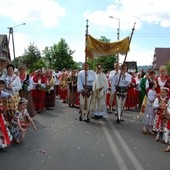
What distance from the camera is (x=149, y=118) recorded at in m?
11.6

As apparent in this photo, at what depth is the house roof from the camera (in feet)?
333

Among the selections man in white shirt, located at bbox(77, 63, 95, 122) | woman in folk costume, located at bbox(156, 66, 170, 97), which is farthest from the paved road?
woman in folk costume, located at bbox(156, 66, 170, 97)

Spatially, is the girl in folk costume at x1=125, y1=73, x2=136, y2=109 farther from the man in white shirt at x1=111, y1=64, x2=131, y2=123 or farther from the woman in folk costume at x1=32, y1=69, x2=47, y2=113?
the man in white shirt at x1=111, y1=64, x2=131, y2=123

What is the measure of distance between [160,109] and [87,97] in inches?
146

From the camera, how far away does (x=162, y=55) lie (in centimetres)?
10338

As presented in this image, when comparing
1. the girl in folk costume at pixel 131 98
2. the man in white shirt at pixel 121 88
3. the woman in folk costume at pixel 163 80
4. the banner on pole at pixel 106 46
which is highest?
Answer: the banner on pole at pixel 106 46

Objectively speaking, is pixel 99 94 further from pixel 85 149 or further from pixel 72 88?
pixel 85 149

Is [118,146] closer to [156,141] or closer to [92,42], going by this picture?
[156,141]

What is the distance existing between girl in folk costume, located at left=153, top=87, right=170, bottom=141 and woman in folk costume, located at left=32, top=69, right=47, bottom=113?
6380 mm

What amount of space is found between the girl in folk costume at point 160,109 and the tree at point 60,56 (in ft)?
276

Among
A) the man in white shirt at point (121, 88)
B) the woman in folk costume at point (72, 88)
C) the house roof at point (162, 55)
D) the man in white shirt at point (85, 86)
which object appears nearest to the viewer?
the man in white shirt at point (85, 86)

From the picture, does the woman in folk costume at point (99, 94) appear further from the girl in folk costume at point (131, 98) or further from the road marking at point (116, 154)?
the girl in folk costume at point (131, 98)

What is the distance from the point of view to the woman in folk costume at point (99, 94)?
14782mm

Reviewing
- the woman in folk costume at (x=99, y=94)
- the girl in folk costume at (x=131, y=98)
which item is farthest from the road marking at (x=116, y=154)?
the girl in folk costume at (x=131, y=98)
